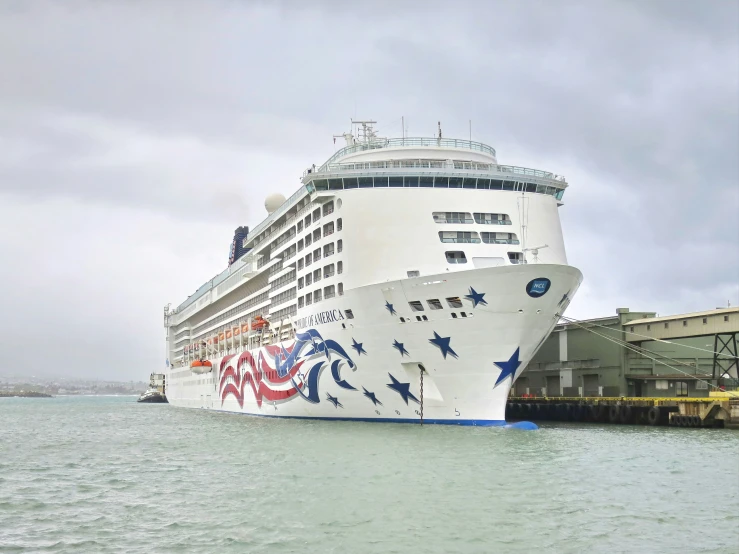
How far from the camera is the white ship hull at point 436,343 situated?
27.8 metres

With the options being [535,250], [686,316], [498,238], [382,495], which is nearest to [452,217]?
[498,238]

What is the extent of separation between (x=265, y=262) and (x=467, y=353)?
2196 centimetres

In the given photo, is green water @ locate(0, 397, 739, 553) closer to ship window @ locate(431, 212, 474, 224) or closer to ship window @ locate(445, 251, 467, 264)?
ship window @ locate(445, 251, 467, 264)

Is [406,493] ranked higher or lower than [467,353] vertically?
lower

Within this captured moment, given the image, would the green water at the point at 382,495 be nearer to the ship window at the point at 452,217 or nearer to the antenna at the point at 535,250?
the antenna at the point at 535,250

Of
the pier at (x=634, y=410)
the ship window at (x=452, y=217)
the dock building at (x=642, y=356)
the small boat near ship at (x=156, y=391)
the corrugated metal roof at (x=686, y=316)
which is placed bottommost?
the small boat near ship at (x=156, y=391)

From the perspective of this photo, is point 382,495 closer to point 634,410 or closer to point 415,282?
point 415,282

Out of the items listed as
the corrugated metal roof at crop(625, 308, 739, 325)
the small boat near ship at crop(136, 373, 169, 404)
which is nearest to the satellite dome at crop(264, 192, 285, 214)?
the corrugated metal roof at crop(625, 308, 739, 325)

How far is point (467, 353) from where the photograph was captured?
28312 mm

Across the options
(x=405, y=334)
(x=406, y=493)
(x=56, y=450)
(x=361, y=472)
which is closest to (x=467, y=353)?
(x=405, y=334)

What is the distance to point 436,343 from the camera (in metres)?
28.7

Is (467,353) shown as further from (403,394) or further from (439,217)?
(439,217)

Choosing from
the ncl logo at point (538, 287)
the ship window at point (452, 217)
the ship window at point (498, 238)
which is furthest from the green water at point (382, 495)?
the ship window at point (452, 217)

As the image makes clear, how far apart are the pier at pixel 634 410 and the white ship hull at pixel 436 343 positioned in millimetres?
8757
